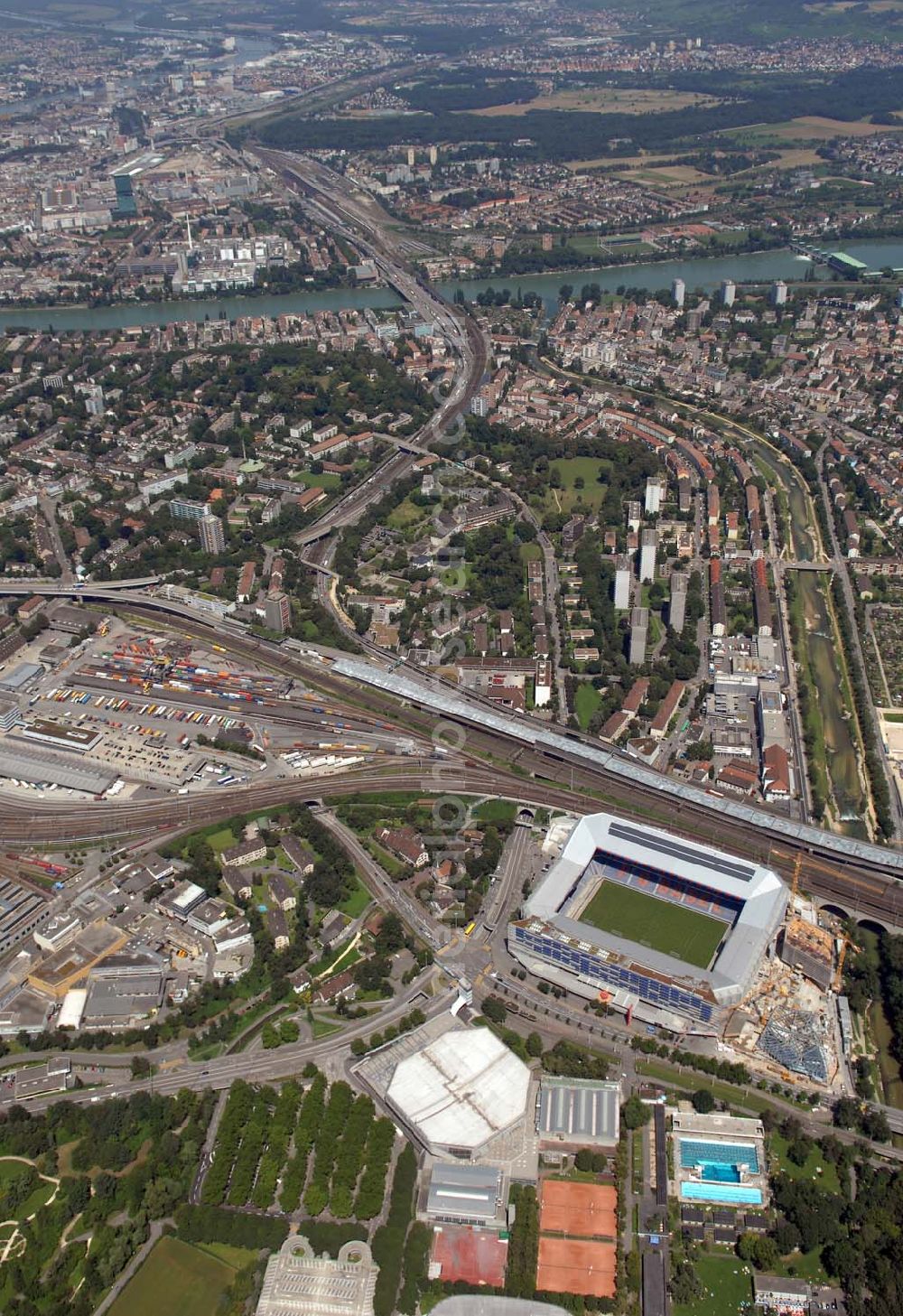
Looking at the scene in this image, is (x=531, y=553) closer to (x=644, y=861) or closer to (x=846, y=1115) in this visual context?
(x=644, y=861)

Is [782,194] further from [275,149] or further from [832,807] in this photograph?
[832,807]

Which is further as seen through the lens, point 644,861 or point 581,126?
point 581,126

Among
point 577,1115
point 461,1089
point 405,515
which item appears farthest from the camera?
point 405,515

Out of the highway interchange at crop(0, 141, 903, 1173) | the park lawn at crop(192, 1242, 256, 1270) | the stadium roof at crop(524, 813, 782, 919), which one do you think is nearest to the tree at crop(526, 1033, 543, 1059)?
the highway interchange at crop(0, 141, 903, 1173)

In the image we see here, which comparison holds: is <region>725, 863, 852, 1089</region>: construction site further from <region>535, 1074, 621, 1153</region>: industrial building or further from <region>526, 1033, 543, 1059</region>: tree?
<region>526, 1033, 543, 1059</region>: tree

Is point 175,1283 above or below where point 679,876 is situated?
below

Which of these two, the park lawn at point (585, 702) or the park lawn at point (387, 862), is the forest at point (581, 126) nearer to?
the park lawn at point (585, 702)

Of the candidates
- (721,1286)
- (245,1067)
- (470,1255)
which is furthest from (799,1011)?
(245,1067)
